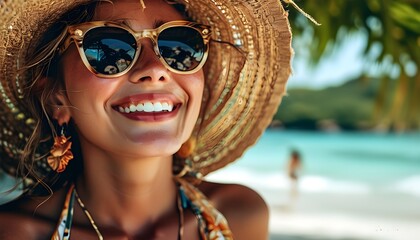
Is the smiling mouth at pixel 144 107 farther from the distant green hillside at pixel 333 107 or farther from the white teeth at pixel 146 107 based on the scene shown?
the distant green hillside at pixel 333 107

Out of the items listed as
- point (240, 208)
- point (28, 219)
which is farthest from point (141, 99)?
point (240, 208)

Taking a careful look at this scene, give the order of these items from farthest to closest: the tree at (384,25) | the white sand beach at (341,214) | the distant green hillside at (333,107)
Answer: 1. the distant green hillside at (333,107)
2. the white sand beach at (341,214)
3. the tree at (384,25)

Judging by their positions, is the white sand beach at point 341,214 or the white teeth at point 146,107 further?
the white sand beach at point 341,214

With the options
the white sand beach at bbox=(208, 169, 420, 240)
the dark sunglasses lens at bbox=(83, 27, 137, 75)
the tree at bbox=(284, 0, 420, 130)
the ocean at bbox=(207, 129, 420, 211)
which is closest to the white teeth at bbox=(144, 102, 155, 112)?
the dark sunglasses lens at bbox=(83, 27, 137, 75)

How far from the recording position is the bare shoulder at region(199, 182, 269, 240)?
223cm

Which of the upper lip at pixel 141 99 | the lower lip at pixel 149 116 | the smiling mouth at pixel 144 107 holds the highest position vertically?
the upper lip at pixel 141 99

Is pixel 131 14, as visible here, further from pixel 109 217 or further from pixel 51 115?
pixel 109 217

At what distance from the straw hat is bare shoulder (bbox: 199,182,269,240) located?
0.54 feet

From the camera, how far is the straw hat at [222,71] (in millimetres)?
1967

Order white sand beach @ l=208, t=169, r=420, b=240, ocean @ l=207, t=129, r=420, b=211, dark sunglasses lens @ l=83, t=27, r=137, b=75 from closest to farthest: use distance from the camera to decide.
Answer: dark sunglasses lens @ l=83, t=27, r=137, b=75 < white sand beach @ l=208, t=169, r=420, b=240 < ocean @ l=207, t=129, r=420, b=211

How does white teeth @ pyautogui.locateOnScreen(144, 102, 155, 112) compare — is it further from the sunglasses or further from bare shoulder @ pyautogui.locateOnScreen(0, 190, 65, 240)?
bare shoulder @ pyautogui.locateOnScreen(0, 190, 65, 240)

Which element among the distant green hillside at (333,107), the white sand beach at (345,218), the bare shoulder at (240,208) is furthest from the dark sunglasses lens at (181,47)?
the distant green hillside at (333,107)

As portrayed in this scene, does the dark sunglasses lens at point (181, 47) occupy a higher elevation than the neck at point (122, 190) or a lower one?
higher

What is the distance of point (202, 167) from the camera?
2.41 meters
